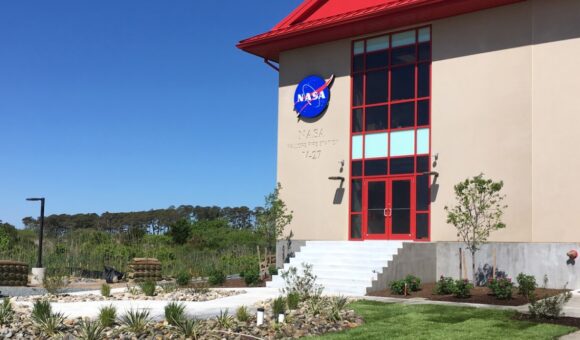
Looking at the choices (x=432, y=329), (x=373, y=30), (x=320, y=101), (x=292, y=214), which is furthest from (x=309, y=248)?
(x=432, y=329)

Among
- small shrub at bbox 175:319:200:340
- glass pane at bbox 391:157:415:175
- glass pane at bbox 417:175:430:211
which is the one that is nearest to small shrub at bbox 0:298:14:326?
small shrub at bbox 175:319:200:340

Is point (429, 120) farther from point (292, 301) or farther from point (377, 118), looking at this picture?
point (292, 301)

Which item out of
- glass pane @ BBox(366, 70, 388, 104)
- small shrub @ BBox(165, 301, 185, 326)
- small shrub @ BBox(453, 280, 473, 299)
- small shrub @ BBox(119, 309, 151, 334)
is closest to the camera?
small shrub @ BBox(119, 309, 151, 334)

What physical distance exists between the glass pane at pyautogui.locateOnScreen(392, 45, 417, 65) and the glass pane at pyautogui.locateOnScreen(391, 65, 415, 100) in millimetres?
202

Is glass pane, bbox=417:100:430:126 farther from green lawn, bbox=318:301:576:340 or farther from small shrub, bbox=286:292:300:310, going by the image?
small shrub, bbox=286:292:300:310

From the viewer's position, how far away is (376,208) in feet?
71.4

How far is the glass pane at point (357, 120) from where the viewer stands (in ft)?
72.8

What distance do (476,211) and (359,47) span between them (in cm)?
731

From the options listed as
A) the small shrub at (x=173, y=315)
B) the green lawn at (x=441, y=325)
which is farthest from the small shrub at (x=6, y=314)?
the green lawn at (x=441, y=325)

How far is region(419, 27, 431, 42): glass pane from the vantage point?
819 inches

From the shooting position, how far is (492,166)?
62.4 feet

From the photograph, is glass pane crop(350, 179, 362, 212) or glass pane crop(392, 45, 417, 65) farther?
glass pane crop(350, 179, 362, 212)

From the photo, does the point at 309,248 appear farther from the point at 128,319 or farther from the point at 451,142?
the point at 128,319

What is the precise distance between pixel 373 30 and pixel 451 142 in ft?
15.7
